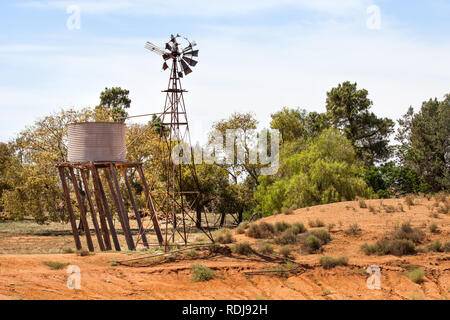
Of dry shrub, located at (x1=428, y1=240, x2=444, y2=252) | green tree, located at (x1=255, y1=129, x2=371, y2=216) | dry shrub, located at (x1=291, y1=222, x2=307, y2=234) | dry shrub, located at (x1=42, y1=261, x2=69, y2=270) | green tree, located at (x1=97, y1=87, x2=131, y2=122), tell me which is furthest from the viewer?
green tree, located at (x1=97, y1=87, x2=131, y2=122)

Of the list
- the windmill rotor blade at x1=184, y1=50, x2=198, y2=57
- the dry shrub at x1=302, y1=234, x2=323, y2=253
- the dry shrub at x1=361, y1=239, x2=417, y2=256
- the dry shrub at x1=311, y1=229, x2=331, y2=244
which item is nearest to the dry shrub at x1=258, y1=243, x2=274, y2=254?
the dry shrub at x1=302, y1=234, x2=323, y2=253

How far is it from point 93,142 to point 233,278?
9.07 meters

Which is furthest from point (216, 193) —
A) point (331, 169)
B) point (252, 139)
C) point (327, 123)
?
point (327, 123)

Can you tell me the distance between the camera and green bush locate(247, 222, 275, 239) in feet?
69.3

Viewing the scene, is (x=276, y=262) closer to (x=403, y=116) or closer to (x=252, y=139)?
(x=252, y=139)

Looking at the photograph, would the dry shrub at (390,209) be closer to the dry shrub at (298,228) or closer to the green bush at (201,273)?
the dry shrub at (298,228)

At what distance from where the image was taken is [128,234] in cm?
2078

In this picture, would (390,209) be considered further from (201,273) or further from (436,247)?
(201,273)

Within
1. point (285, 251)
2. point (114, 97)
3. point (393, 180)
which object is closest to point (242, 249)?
point (285, 251)

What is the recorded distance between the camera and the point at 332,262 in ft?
54.8

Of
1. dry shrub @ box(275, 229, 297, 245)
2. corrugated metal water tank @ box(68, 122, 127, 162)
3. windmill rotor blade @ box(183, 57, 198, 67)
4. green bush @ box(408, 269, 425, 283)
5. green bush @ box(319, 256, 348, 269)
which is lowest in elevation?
green bush @ box(408, 269, 425, 283)

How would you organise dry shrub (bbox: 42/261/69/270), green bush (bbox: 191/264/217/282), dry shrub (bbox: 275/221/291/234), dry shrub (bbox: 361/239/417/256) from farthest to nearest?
dry shrub (bbox: 275/221/291/234)
dry shrub (bbox: 361/239/417/256)
green bush (bbox: 191/264/217/282)
dry shrub (bbox: 42/261/69/270)

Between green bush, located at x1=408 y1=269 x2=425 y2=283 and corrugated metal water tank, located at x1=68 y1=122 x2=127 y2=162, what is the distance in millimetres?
12491

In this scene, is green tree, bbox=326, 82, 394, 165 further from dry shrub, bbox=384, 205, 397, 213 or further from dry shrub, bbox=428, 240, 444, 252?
dry shrub, bbox=428, 240, 444, 252
